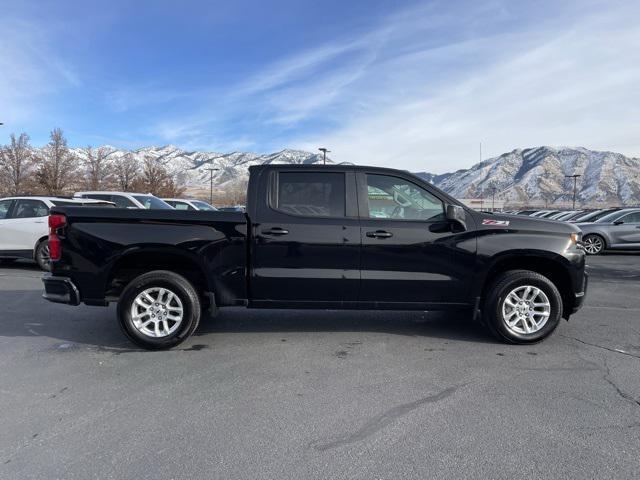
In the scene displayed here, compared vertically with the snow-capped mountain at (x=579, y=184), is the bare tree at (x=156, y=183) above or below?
below

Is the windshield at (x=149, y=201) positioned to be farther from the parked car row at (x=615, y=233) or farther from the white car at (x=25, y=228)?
the parked car row at (x=615, y=233)

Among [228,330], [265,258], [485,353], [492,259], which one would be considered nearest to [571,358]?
[485,353]

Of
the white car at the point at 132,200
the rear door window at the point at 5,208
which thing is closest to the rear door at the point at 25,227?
the rear door window at the point at 5,208

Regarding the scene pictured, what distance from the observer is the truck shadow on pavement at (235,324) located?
17.0 ft

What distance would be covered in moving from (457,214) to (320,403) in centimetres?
243

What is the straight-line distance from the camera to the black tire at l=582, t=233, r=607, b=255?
14.6 metres

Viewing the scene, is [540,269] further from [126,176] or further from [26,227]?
[126,176]

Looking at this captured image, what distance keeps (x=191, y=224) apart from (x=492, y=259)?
10.6ft

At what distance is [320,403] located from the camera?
3.50 metres

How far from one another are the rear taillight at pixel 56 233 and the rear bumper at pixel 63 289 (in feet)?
0.77

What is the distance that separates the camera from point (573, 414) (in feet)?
10.9

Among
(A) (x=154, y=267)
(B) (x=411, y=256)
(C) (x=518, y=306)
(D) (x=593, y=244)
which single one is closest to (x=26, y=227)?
(A) (x=154, y=267)

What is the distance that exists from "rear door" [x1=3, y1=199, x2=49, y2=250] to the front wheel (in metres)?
15.6

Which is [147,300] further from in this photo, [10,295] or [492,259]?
[10,295]
